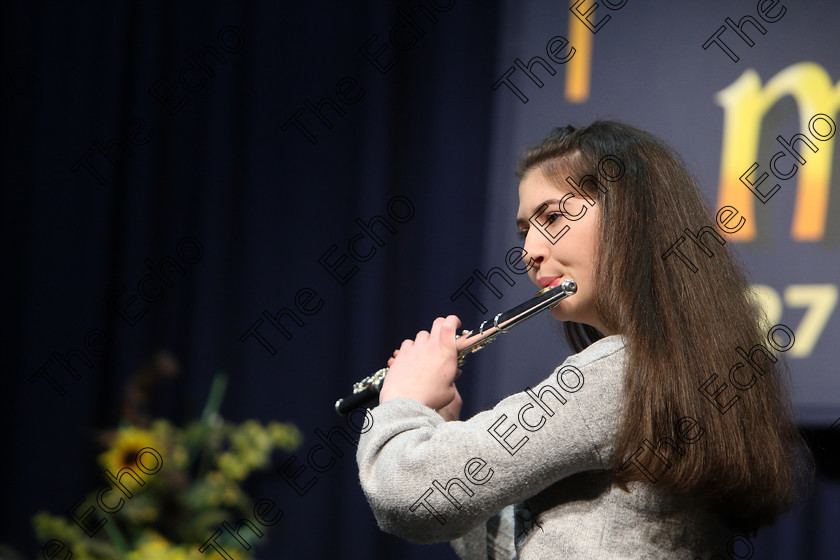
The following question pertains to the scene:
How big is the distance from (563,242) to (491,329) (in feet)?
0.47

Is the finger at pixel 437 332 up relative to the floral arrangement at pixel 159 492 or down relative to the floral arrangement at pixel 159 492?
down

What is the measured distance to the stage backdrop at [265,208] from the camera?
66.0 inches

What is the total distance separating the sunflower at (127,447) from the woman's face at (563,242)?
800 mm

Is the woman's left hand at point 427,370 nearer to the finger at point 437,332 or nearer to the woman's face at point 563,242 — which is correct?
the finger at point 437,332

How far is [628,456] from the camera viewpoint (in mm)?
688

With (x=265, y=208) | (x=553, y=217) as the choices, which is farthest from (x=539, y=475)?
(x=265, y=208)

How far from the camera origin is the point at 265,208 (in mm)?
1771

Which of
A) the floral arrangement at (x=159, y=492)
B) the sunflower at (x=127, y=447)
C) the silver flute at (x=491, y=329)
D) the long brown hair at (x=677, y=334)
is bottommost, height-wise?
the long brown hair at (x=677, y=334)

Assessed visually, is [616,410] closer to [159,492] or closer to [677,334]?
[677,334]

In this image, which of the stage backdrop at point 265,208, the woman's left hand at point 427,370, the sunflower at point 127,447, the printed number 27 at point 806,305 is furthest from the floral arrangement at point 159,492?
the printed number 27 at point 806,305

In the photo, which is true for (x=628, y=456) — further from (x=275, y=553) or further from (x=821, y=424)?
(x=275, y=553)

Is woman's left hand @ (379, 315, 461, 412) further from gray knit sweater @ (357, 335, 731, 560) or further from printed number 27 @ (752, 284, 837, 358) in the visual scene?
printed number 27 @ (752, 284, 837, 358)

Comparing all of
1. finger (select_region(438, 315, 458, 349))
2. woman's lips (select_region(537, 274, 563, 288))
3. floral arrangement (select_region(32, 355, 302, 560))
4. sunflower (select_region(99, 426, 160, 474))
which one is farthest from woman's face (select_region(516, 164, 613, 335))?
sunflower (select_region(99, 426, 160, 474))

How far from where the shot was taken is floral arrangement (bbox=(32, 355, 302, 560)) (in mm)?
1210
